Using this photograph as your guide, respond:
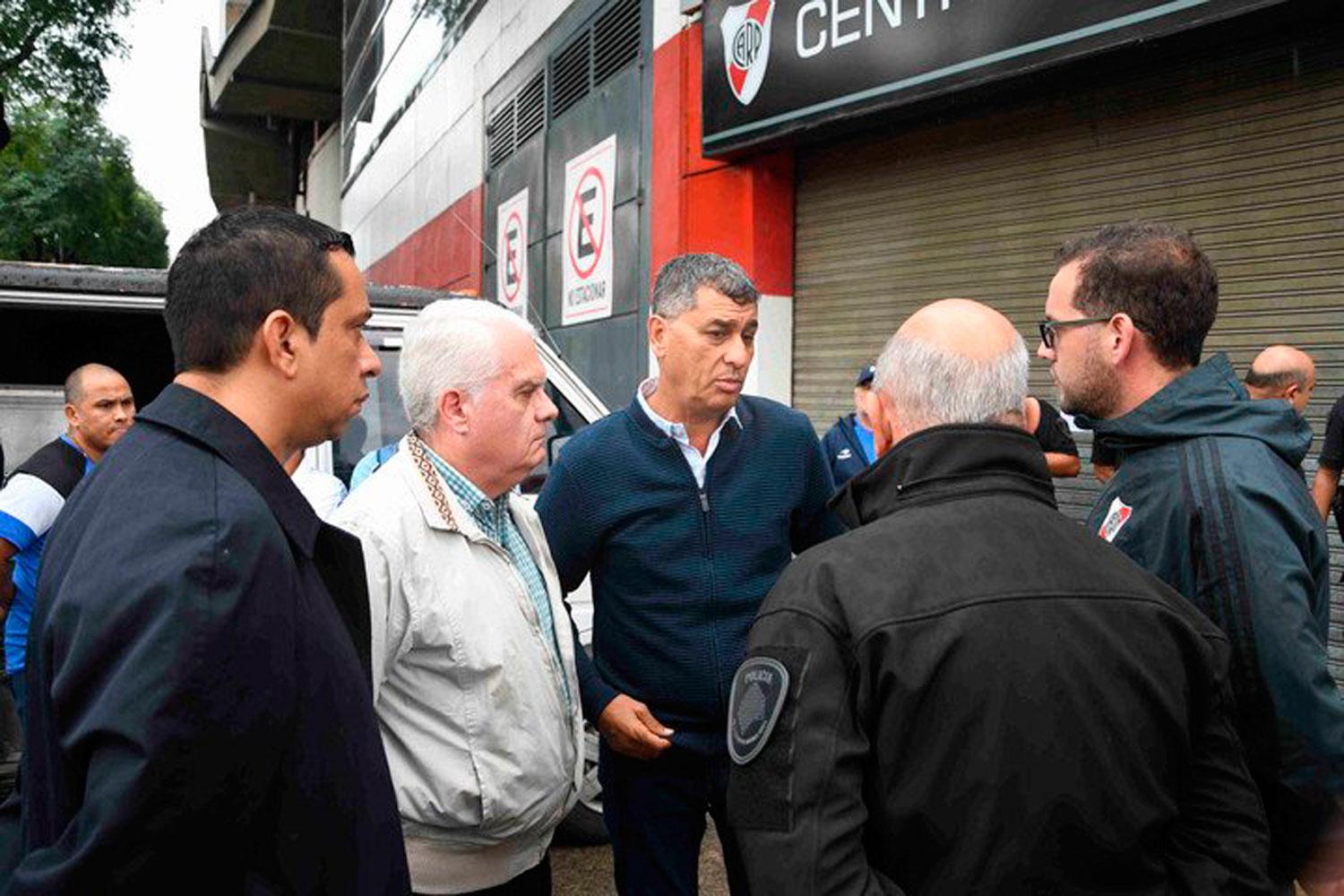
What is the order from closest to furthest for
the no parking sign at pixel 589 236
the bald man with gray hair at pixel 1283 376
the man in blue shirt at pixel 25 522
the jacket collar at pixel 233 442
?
the jacket collar at pixel 233 442, the man in blue shirt at pixel 25 522, the bald man with gray hair at pixel 1283 376, the no parking sign at pixel 589 236

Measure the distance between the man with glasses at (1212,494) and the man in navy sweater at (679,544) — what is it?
0.80 meters

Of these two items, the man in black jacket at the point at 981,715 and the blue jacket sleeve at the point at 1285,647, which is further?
the blue jacket sleeve at the point at 1285,647

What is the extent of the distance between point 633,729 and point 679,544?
448 millimetres

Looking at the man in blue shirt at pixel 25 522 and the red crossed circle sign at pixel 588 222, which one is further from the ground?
the red crossed circle sign at pixel 588 222

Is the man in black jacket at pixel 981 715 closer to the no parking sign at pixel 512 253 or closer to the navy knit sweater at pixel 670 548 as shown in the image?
the navy knit sweater at pixel 670 548

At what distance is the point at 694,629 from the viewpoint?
245 cm

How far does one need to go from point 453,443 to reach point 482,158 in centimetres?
1242

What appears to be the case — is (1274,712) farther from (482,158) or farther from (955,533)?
(482,158)

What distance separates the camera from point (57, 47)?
41.4 ft

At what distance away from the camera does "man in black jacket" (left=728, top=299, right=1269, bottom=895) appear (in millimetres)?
1365

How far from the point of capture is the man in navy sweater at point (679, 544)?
2.43 m

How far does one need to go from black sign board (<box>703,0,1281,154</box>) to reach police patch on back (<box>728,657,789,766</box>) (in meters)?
4.12

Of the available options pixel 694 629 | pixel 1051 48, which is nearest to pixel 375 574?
pixel 694 629

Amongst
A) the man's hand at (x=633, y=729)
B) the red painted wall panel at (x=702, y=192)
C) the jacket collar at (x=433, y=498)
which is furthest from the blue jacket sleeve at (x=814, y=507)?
the red painted wall panel at (x=702, y=192)
